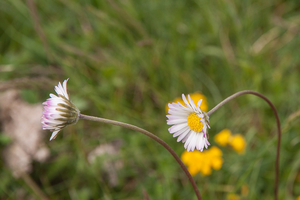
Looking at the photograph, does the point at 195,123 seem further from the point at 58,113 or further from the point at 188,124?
the point at 58,113

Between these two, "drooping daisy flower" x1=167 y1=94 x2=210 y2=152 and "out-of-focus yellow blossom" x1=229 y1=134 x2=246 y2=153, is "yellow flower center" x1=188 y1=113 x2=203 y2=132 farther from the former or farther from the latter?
"out-of-focus yellow blossom" x1=229 y1=134 x2=246 y2=153

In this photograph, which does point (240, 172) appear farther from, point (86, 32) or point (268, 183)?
point (86, 32)

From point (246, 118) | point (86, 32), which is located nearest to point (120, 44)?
point (86, 32)

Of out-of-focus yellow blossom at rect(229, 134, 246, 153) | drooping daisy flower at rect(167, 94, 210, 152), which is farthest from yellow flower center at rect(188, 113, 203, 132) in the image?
out-of-focus yellow blossom at rect(229, 134, 246, 153)

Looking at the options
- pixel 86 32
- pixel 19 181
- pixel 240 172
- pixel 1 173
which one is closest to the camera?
pixel 240 172

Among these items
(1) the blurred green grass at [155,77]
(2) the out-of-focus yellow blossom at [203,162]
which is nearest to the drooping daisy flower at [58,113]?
(1) the blurred green grass at [155,77]

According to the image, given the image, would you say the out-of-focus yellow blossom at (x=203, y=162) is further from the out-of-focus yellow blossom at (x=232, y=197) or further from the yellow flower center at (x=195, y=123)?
the yellow flower center at (x=195, y=123)
